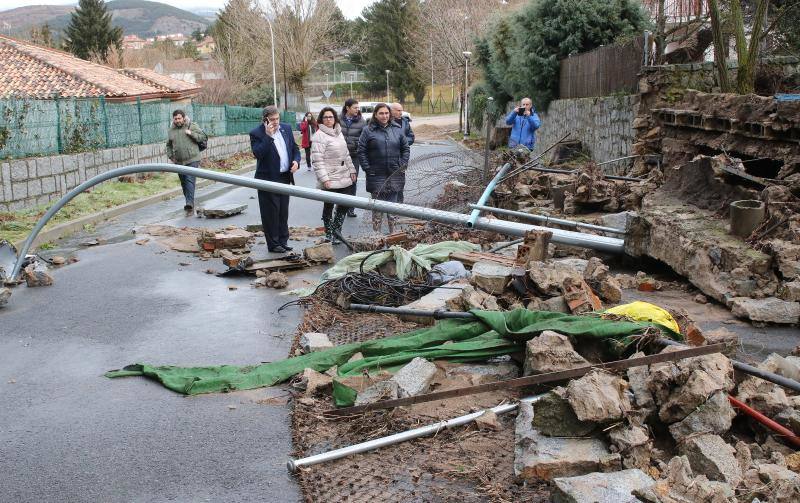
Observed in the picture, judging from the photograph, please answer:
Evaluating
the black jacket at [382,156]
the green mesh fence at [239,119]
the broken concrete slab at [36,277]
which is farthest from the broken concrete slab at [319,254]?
the green mesh fence at [239,119]

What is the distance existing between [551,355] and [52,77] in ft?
106

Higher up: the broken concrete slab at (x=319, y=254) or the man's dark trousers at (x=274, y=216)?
the man's dark trousers at (x=274, y=216)

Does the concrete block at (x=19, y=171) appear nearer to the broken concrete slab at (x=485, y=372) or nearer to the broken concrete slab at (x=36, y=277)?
the broken concrete slab at (x=36, y=277)

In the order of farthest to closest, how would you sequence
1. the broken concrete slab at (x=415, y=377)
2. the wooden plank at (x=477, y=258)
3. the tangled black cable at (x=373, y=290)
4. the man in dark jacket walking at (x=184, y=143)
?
the man in dark jacket walking at (x=184, y=143), the wooden plank at (x=477, y=258), the tangled black cable at (x=373, y=290), the broken concrete slab at (x=415, y=377)

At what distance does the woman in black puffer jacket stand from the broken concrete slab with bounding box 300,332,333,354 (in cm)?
512

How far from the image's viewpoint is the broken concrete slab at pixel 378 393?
491 centimetres

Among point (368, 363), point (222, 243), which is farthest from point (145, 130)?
point (368, 363)

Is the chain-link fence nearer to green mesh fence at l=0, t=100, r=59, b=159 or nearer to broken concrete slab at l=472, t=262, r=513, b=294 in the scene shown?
green mesh fence at l=0, t=100, r=59, b=159

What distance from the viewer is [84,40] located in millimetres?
64312

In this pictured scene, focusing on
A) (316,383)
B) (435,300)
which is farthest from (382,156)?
(316,383)

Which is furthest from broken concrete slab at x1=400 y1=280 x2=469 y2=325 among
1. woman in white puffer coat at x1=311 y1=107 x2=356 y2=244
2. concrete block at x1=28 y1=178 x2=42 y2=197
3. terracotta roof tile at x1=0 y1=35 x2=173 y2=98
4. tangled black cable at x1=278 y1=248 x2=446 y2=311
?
terracotta roof tile at x1=0 y1=35 x2=173 y2=98

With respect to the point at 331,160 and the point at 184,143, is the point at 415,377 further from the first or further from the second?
the point at 184,143

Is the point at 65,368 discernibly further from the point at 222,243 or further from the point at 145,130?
the point at 145,130

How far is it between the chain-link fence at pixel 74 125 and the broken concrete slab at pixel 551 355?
45.5ft
